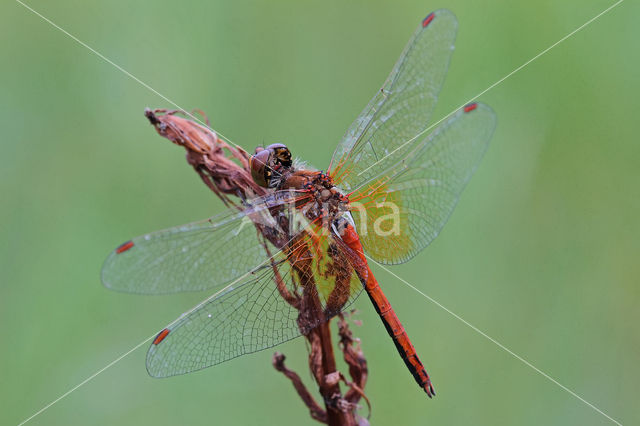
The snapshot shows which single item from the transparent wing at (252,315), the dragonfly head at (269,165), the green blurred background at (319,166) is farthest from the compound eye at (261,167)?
the green blurred background at (319,166)

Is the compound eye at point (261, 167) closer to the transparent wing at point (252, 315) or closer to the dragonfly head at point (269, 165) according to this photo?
the dragonfly head at point (269, 165)

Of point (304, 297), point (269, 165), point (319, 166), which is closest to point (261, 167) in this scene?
point (269, 165)

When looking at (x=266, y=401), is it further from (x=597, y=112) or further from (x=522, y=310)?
(x=597, y=112)

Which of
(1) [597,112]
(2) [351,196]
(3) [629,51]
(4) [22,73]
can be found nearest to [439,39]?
(2) [351,196]

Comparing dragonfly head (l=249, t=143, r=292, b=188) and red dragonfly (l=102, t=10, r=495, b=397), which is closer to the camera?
red dragonfly (l=102, t=10, r=495, b=397)

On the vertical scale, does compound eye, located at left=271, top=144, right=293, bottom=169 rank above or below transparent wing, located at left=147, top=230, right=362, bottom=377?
above

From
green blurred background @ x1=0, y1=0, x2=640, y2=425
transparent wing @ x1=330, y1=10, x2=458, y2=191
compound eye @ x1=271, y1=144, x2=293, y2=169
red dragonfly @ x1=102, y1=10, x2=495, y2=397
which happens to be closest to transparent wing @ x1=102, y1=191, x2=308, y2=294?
red dragonfly @ x1=102, y1=10, x2=495, y2=397

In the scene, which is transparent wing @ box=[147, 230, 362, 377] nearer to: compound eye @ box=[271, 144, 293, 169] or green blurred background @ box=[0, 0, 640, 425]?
compound eye @ box=[271, 144, 293, 169]
